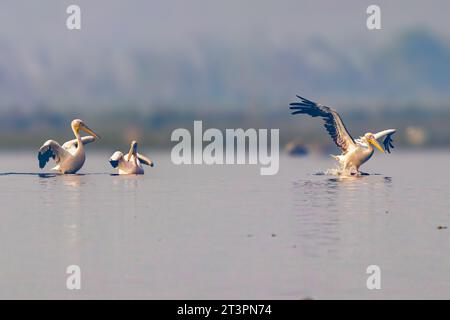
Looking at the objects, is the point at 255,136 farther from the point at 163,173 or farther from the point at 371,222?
the point at 371,222

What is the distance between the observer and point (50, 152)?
138ft

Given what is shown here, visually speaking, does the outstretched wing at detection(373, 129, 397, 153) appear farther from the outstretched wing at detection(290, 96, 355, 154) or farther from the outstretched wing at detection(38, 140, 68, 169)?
the outstretched wing at detection(38, 140, 68, 169)

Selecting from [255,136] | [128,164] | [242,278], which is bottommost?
[242,278]

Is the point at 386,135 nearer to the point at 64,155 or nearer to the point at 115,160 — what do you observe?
the point at 115,160

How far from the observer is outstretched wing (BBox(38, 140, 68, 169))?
136 ft

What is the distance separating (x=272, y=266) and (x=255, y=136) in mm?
85327

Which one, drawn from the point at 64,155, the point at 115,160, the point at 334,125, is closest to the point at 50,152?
the point at 64,155

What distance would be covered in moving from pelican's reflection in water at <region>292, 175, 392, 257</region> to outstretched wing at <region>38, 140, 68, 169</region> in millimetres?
8479

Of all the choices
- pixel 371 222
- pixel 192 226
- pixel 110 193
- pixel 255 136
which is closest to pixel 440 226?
pixel 371 222

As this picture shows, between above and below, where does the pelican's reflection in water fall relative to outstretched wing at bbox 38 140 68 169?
below

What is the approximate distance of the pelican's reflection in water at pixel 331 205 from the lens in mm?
22859

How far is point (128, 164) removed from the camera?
42719 millimetres

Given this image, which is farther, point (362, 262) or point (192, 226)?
point (192, 226)

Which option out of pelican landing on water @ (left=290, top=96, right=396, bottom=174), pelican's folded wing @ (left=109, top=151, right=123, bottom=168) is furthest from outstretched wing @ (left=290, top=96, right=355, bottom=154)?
pelican's folded wing @ (left=109, top=151, right=123, bottom=168)
